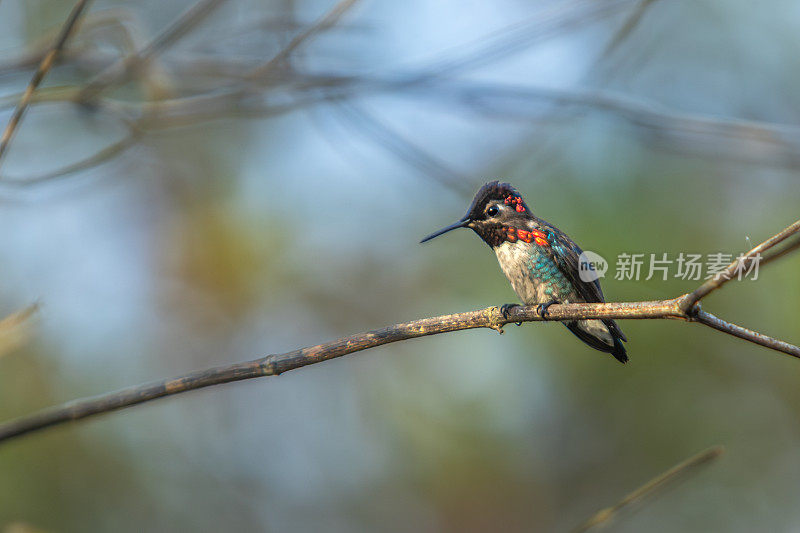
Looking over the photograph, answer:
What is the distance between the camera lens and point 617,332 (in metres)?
2.79

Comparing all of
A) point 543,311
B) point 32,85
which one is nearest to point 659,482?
point 543,311

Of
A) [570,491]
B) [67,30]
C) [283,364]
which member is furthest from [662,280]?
[570,491]

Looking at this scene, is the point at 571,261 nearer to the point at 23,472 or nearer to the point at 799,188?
the point at 799,188

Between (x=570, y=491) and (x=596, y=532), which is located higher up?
(x=596, y=532)

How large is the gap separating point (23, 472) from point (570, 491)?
17.3 ft

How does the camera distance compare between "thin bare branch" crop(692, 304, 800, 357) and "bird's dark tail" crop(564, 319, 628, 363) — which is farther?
"bird's dark tail" crop(564, 319, 628, 363)

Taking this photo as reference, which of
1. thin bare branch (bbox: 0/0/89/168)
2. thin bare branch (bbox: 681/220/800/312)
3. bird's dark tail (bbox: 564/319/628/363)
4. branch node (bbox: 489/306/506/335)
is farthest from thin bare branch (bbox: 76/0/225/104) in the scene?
thin bare branch (bbox: 681/220/800/312)

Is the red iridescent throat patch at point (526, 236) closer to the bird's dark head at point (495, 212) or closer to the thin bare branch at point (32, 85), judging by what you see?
the bird's dark head at point (495, 212)

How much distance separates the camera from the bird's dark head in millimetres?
2564

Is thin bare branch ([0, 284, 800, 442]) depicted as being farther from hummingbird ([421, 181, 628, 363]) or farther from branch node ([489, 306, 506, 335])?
hummingbird ([421, 181, 628, 363])

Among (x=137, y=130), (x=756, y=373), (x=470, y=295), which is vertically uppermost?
(x=137, y=130)

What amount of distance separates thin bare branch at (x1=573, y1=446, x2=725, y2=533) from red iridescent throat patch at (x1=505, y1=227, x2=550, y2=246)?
114 centimetres

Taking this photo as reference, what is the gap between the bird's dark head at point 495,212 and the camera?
8.41 feet

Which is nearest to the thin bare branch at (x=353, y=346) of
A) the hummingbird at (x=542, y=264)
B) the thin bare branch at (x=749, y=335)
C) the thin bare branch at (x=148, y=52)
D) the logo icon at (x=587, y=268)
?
the thin bare branch at (x=749, y=335)
